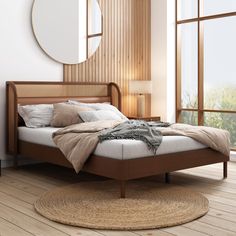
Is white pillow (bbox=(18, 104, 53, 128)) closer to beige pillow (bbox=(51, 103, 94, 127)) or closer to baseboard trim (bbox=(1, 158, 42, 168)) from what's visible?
beige pillow (bbox=(51, 103, 94, 127))

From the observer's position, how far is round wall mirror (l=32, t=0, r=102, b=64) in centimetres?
557

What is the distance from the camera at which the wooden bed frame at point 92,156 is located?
12.5ft

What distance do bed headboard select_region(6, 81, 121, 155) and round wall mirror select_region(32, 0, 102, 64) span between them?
382 millimetres

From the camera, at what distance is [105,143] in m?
3.85

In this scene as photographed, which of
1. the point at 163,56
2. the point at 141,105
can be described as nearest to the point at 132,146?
the point at 141,105

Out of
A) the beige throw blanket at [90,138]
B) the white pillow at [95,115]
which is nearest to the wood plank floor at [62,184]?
the beige throw blanket at [90,138]

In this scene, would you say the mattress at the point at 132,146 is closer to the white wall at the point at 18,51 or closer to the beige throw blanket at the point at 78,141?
the beige throw blanket at the point at 78,141

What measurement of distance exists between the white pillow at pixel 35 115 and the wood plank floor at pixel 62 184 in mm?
568

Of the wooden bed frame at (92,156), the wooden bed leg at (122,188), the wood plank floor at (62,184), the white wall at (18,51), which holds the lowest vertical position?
the wood plank floor at (62,184)

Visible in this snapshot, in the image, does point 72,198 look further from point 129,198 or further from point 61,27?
point 61,27

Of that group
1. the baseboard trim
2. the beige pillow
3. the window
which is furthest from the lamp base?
the baseboard trim

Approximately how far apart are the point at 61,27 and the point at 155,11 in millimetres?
1695

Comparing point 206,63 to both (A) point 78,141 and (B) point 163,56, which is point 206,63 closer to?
(B) point 163,56

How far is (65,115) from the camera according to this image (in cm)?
510
